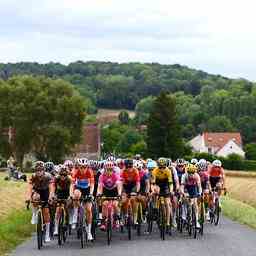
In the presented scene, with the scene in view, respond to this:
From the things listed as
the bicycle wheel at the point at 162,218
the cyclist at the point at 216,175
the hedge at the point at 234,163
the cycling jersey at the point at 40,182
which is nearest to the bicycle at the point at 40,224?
the cycling jersey at the point at 40,182

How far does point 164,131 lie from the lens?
100 meters

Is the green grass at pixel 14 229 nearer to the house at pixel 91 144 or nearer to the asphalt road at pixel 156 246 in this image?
the asphalt road at pixel 156 246

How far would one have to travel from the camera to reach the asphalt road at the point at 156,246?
17.1 m

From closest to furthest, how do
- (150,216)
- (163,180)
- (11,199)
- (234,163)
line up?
(163,180), (150,216), (11,199), (234,163)

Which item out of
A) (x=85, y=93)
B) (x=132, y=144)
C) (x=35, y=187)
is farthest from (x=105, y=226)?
(x=85, y=93)

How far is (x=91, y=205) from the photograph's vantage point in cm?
1888

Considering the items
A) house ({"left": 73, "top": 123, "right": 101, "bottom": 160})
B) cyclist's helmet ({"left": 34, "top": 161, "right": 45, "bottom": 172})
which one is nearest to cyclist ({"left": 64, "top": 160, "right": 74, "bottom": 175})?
cyclist's helmet ({"left": 34, "top": 161, "right": 45, "bottom": 172})

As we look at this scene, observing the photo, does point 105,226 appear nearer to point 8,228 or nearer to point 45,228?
point 45,228

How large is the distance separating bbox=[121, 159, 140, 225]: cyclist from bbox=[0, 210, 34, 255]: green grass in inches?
118

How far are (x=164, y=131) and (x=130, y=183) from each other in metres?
79.5

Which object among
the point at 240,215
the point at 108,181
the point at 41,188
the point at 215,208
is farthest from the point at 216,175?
the point at 41,188

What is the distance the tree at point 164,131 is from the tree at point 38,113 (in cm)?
1599

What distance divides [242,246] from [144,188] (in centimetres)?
494

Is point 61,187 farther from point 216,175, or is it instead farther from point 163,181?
point 216,175
